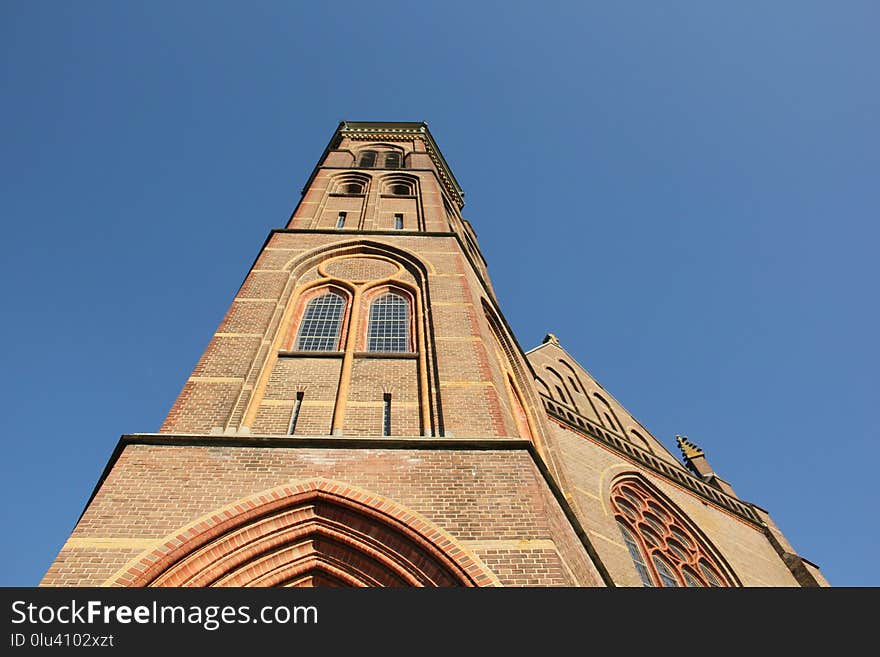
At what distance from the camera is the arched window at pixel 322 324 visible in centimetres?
1031

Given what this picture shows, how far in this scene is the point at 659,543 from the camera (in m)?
14.3

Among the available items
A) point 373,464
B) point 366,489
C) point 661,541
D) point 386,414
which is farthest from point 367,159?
point 366,489

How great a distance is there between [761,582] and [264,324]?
42.3 feet

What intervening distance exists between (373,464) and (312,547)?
105 centimetres

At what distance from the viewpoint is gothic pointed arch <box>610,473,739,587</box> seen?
13391mm

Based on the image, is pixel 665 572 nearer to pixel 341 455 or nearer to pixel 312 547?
pixel 341 455

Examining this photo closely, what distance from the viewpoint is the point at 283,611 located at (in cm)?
463

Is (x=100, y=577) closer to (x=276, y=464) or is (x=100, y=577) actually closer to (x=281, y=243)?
(x=276, y=464)

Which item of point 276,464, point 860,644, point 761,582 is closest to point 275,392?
point 276,464

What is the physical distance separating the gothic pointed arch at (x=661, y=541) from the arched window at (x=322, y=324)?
713cm

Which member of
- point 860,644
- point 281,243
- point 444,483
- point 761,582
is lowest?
point 860,644

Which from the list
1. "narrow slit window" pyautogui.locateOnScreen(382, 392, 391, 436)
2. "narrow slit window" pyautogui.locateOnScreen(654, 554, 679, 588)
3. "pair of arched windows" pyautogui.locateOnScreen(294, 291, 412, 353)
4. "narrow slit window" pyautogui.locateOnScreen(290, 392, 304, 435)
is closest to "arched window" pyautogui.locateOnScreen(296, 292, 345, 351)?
"pair of arched windows" pyautogui.locateOnScreen(294, 291, 412, 353)

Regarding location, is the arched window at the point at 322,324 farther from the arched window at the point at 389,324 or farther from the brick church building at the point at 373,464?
the arched window at the point at 389,324

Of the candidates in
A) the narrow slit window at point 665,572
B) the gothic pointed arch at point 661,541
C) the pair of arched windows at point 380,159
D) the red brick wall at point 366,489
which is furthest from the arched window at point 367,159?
the red brick wall at point 366,489
